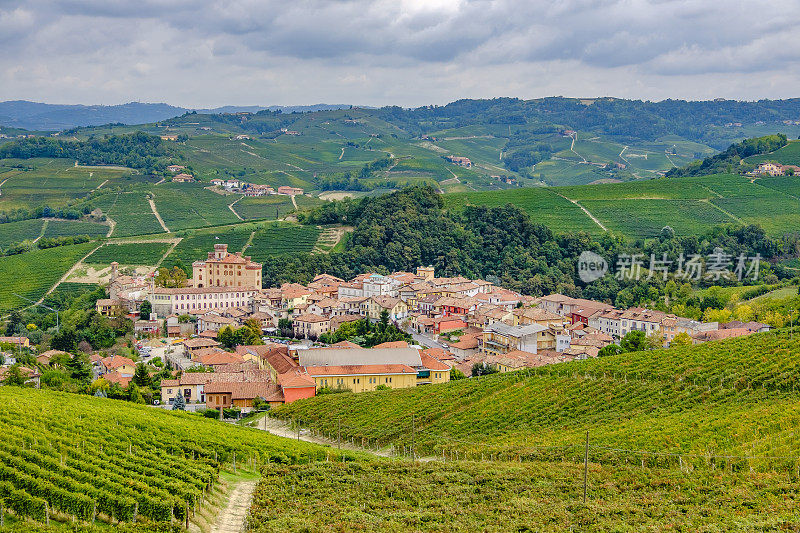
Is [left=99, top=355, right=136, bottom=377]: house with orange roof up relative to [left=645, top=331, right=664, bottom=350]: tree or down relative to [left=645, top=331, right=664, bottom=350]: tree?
down

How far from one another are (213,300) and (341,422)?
3189cm

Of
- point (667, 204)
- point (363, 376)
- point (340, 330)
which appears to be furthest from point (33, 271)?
point (667, 204)

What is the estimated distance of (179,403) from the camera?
36094mm

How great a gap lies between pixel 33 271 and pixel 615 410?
53941 mm

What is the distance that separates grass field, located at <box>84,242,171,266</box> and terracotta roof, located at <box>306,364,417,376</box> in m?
34.6

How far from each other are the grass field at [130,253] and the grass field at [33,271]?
150cm

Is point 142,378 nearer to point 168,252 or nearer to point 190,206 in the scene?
point 168,252

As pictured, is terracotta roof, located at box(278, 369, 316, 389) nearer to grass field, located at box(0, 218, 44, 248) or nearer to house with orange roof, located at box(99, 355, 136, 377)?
house with orange roof, located at box(99, 355, 136, 377)

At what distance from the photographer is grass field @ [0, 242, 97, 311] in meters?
61.0

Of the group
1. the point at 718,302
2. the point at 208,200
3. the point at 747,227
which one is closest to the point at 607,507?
the point at 718,302

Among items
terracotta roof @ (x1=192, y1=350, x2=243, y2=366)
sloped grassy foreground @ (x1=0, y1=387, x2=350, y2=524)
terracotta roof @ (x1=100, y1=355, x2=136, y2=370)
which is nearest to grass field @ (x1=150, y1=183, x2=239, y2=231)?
terracotta roof @ (x1=100, y1=355, x2=136, y2=370)

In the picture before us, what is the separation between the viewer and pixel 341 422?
1191 inches

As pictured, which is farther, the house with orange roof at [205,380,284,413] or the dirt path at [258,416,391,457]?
the house with orange roof at [205,380,284,413]

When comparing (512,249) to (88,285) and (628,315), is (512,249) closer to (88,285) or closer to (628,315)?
(628,315)
